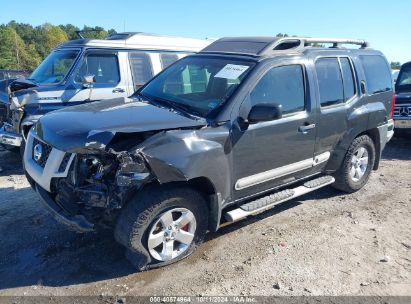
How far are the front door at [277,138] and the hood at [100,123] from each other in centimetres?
59

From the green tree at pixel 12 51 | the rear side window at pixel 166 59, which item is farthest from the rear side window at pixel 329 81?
the green tree at pixel 12 51

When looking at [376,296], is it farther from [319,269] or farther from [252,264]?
[252,264]

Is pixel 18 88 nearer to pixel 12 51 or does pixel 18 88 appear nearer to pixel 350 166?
pixel 350 166

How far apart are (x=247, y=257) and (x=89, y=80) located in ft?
14.3

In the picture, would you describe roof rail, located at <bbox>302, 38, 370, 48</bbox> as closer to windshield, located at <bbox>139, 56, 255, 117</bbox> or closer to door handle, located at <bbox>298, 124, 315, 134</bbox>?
door handle, located at <bbox>298, 124, 315, 134</bbox>

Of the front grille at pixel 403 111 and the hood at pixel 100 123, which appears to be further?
the front grille at pixel 403 111

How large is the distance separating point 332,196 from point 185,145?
9.99ft

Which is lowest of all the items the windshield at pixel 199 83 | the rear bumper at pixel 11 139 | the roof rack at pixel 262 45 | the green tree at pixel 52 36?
the rear bumper at pixel 11 139

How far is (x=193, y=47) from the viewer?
8594mm

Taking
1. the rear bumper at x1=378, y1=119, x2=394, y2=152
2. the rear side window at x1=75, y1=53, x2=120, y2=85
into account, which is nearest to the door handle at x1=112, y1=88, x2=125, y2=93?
the rear side window at x1=75, y1=53, x2=120, y2=85

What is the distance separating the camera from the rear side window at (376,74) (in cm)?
542

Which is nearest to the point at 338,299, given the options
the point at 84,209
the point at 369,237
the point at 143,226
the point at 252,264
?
the point at 252,264

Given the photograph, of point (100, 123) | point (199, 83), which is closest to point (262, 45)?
point (199, 83)

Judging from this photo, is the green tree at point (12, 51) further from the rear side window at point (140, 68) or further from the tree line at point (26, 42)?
the rear side window at point (140, 68)
